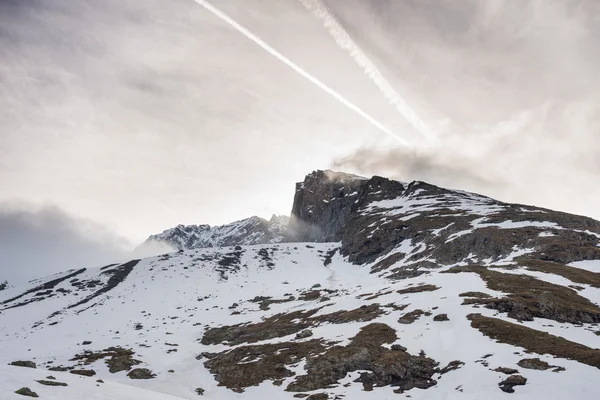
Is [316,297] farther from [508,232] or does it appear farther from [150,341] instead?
[508,232]

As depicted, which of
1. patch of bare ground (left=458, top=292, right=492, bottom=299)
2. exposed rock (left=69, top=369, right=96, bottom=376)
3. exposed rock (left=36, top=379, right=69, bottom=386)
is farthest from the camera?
patch of bare ground (left=458, top=292, right=492, bottom=299)

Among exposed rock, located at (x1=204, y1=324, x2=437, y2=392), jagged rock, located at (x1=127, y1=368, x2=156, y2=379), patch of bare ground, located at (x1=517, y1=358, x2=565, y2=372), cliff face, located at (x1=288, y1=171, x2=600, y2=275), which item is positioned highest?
cliff face, located at (x1=288, y1=171, x2=600, y2=275)

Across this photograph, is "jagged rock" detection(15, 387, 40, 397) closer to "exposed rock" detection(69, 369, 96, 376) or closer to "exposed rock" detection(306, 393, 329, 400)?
"exposed rock" detection(306, 393, 329, 400)

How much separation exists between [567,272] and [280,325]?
48163 millimetres

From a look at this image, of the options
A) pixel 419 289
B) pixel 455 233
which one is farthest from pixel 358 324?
pixel 455 233

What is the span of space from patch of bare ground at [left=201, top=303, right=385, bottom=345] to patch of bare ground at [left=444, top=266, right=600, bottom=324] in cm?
1440

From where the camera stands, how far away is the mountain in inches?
1220

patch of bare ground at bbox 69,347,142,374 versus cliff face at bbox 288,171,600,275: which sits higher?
cliff face at bbox 288,171,600,275

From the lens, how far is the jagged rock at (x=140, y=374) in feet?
146

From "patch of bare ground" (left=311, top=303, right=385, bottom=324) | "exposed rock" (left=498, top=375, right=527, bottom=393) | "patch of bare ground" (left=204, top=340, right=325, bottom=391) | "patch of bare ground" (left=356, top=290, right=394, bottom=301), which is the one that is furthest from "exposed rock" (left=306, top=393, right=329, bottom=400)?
"patch of bare ground" (left=356, top=290, right=394, bottom=301)

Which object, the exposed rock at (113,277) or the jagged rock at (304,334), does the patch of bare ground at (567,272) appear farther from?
the exposed rock at (113,277)

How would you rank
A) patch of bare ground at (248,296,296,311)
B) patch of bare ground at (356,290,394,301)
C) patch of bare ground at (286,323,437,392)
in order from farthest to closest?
1. patch of bare ground at (248,296,296,311)
2. patch of bare ground at (356,290,394,301)
3. patch of bare ground at (286,323,437,392)

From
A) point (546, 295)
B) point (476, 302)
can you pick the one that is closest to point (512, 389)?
point (476, 302)

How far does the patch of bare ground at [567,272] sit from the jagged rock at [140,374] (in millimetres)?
61006
